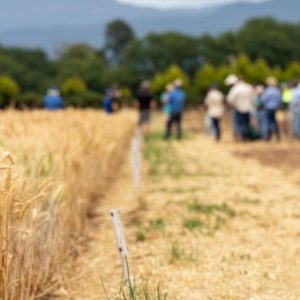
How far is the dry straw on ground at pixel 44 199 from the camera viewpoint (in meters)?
3.91

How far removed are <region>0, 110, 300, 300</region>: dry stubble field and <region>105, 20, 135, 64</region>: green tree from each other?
12373 centimetres

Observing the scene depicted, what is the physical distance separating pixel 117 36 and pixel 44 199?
132 meters

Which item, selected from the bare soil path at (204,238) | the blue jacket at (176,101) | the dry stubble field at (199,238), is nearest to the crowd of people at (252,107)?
the blue jacket at (176,101)

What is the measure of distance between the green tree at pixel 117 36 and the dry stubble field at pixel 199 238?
12373 centimetres

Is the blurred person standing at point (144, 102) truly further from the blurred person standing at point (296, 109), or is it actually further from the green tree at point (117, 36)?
the green tree at point (117, 36)

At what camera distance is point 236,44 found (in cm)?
9431

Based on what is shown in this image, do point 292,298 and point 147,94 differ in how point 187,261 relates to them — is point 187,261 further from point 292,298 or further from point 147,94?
point 147,94

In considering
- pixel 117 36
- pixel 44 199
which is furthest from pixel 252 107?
pixel 117 36

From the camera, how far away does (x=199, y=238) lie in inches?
259

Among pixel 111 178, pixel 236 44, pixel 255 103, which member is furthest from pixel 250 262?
pixel 236 44

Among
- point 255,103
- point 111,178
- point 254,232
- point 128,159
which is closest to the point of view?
point 254,232

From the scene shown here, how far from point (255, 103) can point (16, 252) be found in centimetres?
1448

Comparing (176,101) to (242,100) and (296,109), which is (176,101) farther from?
(296,109)

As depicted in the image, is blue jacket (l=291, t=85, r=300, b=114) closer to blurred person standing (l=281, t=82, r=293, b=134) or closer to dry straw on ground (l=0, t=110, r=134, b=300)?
blurred person standing (l=281, t=82, r=293, b=134)
